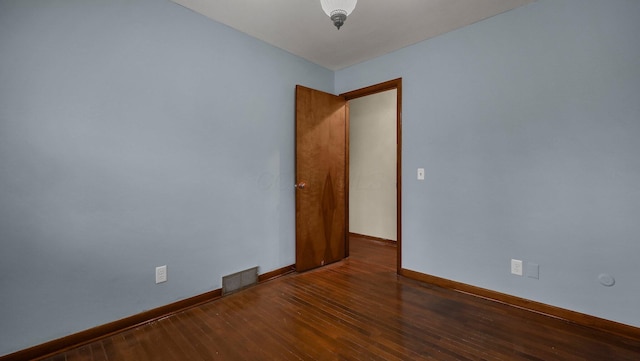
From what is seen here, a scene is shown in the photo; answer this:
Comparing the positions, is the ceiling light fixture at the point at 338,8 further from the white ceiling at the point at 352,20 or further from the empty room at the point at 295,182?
the white ceiling at the point at 352,20

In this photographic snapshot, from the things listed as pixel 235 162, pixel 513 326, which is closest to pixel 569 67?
pixel 513 326

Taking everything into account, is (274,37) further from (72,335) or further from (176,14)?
(72,335)

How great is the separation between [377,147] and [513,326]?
3023 mm

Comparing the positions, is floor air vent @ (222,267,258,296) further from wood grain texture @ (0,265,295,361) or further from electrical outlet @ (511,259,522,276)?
electrical outlet @ (511,259,522,276)

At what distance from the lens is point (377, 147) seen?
14.8ft

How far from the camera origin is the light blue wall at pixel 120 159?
1649mm

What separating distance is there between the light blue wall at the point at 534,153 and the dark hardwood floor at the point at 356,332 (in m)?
0.34

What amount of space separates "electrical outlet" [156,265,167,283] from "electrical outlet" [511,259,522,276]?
9.46 ft

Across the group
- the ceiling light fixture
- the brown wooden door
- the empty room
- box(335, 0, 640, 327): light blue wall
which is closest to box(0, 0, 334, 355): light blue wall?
the empty room

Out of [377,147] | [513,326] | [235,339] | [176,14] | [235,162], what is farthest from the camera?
[377,147]

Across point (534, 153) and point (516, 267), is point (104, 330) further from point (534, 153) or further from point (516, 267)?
point (534, 153)

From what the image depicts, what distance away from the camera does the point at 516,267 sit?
2320 millimetres

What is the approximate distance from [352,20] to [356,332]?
99.7 inches

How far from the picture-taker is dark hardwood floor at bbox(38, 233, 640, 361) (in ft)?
→ 5.56
